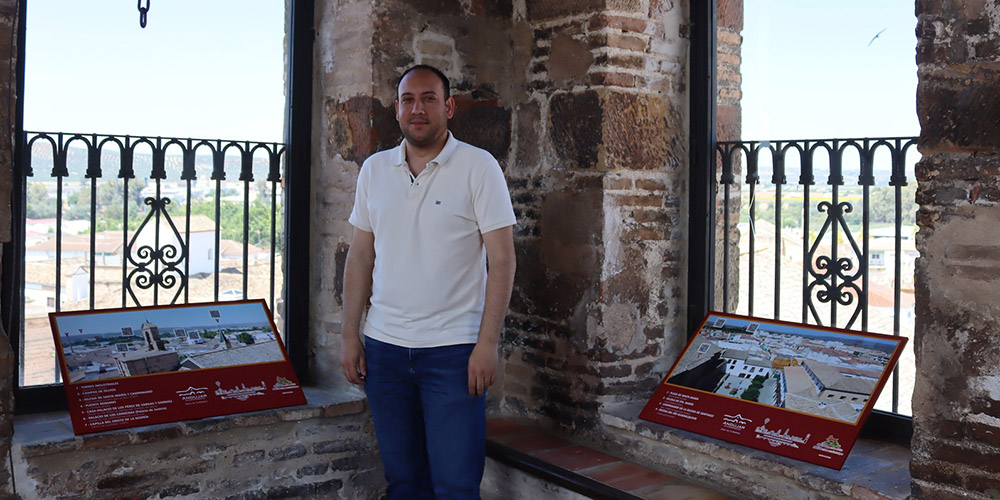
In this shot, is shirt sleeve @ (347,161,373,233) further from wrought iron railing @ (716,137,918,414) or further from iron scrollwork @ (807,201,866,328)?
iron scrollwork @ (807,201,866,328)

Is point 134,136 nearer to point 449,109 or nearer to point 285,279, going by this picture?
point 285,279

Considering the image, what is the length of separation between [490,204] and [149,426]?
1555 millimetres

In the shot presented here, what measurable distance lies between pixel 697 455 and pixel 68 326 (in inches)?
96.1

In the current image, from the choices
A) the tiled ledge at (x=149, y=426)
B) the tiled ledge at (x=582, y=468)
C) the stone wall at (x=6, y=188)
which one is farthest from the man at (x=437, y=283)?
the stone wall at (x=6, y=188)

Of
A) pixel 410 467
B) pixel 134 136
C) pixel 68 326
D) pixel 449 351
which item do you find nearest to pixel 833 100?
pixel 449 351

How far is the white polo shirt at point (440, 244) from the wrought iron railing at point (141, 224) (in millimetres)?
1149

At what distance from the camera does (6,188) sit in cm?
303

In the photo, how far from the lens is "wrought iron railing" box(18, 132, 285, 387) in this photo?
11.3 ft

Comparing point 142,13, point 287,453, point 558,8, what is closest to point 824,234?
point 558,8

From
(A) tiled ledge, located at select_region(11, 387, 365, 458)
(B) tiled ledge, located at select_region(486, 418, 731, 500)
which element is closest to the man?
(B) tiled ledge, located at select_region(486, 418, 731, 500)

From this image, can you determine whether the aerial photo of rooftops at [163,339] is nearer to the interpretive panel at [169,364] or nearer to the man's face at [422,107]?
the interpretive panel at [169,364]

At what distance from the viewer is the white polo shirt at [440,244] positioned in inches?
115

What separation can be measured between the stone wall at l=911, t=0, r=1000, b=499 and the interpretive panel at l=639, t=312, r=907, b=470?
39 centimetres

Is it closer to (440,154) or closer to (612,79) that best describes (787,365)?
(612,79)
